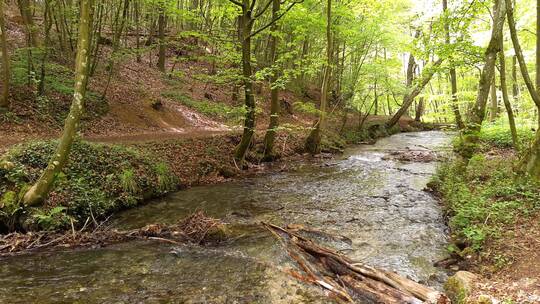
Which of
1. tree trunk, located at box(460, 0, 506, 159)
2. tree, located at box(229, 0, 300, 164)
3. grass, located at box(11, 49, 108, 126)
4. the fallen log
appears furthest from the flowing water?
grass, located at box(11, 49, 108, 126)

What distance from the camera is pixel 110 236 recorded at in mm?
7137

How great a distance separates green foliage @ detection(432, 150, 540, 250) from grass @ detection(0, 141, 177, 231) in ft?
26.7

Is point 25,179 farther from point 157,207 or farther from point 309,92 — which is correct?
point 309,92

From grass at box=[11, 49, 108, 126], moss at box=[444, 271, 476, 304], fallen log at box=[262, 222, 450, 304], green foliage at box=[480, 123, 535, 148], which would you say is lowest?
fallen log at box=[262, 222, 450, 304]

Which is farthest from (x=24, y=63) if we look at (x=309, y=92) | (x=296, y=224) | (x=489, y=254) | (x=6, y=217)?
(x=309, y=92)

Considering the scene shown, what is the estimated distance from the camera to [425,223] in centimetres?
830

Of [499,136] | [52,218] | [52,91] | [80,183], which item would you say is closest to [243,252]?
[52,218]

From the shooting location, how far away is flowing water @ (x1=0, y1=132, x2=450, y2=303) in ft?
16.6

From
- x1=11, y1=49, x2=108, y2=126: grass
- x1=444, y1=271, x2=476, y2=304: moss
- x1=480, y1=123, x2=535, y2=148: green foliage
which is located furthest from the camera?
x1=480, y1=123, x2=535, y2=148: green foliage

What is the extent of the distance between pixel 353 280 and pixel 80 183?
680 centimetres

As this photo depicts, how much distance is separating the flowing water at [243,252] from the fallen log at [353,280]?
0.30 meters

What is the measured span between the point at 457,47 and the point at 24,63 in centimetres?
1679

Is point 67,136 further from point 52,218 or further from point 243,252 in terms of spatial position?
point 243,252

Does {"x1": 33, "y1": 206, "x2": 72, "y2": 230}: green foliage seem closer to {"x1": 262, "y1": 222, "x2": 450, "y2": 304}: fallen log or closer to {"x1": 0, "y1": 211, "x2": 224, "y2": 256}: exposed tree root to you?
{"x1": 0, "y1": 211, "x2": 224, "y2": 256}: exposed tree root
